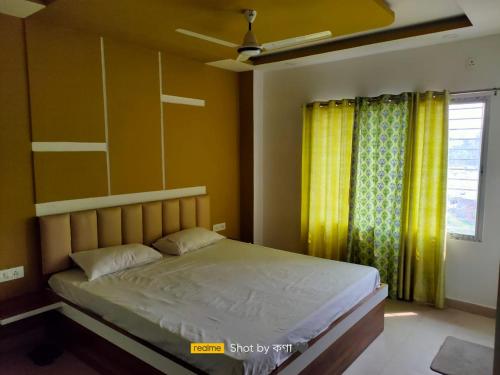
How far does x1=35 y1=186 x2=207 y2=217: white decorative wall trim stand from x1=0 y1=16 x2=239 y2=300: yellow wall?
0.16 feet

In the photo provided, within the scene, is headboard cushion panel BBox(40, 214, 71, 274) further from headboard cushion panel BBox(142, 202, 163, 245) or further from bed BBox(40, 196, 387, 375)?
headboard cushion panel BBox(142, 202, 163, 245)

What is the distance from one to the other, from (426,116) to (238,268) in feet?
7.66

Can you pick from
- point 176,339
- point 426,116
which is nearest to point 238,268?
point 176,339

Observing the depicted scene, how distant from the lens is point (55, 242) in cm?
297

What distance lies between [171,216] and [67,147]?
126cm

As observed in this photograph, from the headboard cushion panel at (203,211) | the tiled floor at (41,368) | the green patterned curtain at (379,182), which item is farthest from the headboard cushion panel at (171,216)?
the green patterned curtain at (379,182)

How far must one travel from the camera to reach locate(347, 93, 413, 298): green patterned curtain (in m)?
3.71

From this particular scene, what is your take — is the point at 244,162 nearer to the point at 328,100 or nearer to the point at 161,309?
the point at 328,100

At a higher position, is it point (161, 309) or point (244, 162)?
point (244, 162)

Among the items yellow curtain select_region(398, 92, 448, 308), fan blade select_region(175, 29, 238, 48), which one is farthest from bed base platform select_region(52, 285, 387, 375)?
fan blade select_region(175, 29, 238, 48)

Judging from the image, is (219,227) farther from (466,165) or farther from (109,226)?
(466,165)

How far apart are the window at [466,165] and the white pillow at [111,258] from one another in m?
2.95

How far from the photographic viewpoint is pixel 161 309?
92.4 inches

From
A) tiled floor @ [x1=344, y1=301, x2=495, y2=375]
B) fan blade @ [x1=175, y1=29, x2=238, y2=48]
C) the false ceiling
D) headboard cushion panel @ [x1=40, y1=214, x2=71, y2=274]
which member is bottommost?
tiled floor @ [x1=344, y1=301, x2=495, y2=375]
